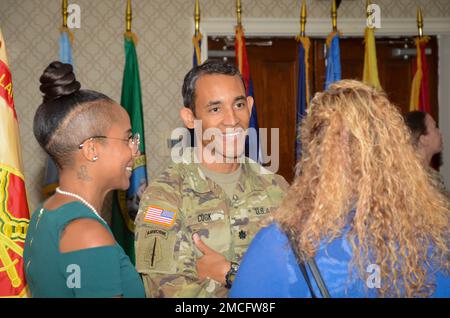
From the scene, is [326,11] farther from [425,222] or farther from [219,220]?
[425,222]

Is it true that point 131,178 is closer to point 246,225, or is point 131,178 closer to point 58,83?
point 246,225

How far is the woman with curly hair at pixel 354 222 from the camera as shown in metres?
0.89

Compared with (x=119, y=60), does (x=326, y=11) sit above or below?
above

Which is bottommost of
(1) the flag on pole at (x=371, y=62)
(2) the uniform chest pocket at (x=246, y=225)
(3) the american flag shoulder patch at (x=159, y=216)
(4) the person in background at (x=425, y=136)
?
(2) the uniform chest pocket at (x=246, y=225)

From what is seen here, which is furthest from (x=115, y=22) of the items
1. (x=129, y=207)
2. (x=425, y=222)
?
(x=425, y=222)

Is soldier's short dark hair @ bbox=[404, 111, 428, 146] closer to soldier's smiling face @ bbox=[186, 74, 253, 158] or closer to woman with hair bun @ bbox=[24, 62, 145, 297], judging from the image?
soldier's smiling face @ bbox=[186, 74, 253, 158]

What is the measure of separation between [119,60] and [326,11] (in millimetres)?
1751

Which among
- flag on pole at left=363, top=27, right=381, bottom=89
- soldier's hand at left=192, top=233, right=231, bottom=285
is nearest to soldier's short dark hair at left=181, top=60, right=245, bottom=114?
soldier's hand at left=192, top=233, right=231, bottom=285

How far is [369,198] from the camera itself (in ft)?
3.06

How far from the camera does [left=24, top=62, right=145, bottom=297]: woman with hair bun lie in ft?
3.34

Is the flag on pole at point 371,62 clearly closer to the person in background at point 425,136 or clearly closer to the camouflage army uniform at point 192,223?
the person in background at point 425,136

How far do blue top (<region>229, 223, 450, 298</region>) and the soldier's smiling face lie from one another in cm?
74

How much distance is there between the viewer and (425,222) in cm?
95

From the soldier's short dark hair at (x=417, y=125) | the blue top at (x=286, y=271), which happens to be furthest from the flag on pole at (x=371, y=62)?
the blue top at (x=286, y=271)
